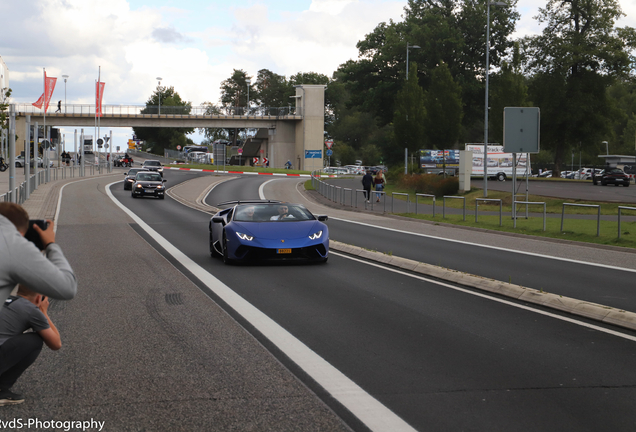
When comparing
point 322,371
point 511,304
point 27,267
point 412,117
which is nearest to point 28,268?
point 27,267

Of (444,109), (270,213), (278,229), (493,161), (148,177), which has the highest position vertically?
(444,109)

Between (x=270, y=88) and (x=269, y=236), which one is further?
(x=270, y=88)

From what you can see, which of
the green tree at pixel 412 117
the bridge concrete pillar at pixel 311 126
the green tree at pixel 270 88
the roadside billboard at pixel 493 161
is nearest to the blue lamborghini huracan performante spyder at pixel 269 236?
the roadside billboard at pixel 493 161

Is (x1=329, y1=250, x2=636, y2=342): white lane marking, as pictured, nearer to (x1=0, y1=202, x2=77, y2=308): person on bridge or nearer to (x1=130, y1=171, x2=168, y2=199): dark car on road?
(x1=0, y1=202, x2=77, y2=308): person on bridge

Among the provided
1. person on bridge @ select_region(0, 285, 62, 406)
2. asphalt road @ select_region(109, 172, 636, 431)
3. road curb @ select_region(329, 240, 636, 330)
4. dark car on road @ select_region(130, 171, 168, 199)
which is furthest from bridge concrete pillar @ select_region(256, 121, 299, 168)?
person on bridge @ select_region(0, 285, 62, 406)

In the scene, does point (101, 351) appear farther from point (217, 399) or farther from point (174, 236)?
point (174, 236)

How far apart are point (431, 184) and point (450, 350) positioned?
38200 mm

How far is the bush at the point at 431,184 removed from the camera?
141 ft

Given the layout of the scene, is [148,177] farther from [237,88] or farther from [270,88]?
[237,88]

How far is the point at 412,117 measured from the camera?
A: 55250mm

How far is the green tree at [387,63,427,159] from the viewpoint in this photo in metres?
55.2

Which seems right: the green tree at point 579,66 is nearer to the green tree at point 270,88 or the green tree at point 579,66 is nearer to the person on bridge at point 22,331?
the person on bridge at point 22,331

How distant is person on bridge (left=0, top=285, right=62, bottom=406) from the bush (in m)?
39.4

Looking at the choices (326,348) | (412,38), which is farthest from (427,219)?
(412,38)
